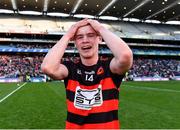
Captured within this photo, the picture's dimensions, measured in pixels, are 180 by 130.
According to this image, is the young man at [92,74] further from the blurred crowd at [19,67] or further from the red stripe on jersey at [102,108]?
→ the blurred crowd at [19,67]

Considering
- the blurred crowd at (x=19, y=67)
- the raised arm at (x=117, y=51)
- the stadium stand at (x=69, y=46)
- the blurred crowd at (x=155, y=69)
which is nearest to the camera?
the raised arm at (x=117, y=51)

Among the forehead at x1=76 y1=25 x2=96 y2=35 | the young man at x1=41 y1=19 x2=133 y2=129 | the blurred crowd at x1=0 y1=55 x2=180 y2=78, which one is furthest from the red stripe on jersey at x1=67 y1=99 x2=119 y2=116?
the blurred crowd at x1=0 y1=55 x2=180 y2=78

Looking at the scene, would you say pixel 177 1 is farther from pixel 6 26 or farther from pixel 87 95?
pixel 87 95

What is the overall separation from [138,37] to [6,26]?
83.0ft

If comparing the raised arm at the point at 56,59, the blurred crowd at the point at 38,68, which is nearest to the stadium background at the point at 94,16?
the blurred crowd at the point at 38,68

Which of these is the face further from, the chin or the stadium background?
the stadium background

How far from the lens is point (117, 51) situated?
314 centimetres

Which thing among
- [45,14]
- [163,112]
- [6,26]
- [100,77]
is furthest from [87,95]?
[45,14]

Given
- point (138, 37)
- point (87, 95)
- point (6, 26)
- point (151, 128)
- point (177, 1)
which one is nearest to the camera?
point (87, 95)

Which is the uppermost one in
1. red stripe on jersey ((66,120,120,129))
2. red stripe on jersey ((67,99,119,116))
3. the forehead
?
the forehead

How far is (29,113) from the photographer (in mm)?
14055

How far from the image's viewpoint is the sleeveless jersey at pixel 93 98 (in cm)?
318

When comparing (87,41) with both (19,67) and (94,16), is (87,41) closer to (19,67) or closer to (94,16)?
(19,67)

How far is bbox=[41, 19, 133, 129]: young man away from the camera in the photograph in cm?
317
